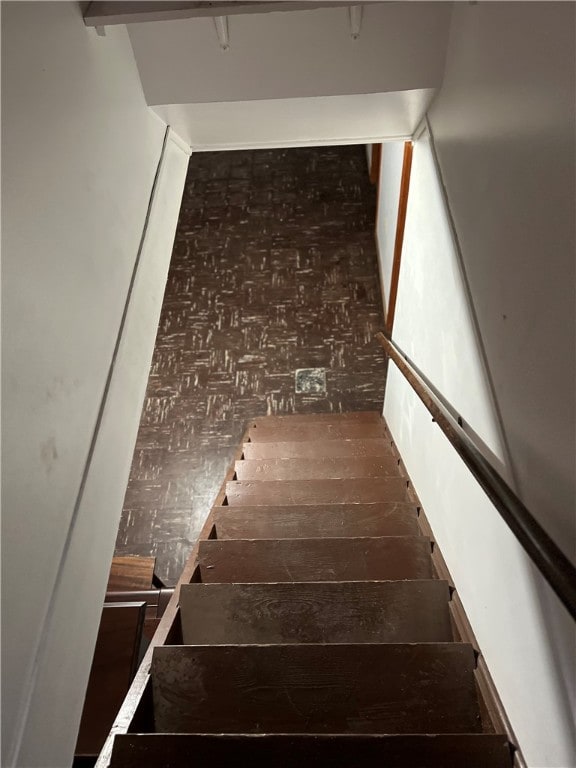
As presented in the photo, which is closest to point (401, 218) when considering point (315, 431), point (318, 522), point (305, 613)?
point (315, 431)

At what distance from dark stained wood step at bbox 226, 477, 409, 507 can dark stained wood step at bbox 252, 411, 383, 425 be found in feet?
4.15

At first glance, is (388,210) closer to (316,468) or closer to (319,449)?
(319,449)

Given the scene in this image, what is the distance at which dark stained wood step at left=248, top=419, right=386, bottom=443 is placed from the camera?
3838 millimetres

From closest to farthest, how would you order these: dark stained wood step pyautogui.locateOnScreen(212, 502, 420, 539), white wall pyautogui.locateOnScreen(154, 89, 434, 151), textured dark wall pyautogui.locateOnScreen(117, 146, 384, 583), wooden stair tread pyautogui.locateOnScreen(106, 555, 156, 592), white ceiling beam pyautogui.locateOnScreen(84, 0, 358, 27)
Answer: white ceiling beam pyautogui.locateOnScreen(84, 0, 358, 27), white wall pyautogui.locateOnScreen(154, 89, 434, 151), dark stained wood step pyautogui.locateOnScreen(212, 502, 420, 539), wooden stair tread pyautogui.locateOnScreen(106, 555, 156, 592), textured dark wall pyautogui.locateOnScreen(117, 146, 384, 583)

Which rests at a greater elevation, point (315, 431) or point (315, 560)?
point (315, 431)

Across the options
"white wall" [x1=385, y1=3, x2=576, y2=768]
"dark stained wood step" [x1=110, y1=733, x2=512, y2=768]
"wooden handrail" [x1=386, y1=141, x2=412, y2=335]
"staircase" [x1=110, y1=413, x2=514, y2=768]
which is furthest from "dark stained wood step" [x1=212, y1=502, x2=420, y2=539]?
"wooden handrail" [x1=386, y1=141, x2=412, y2=335]

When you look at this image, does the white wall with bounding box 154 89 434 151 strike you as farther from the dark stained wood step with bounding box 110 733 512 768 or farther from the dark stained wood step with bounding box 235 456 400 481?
the dark stained wood step with bounding box 110 733 512 768

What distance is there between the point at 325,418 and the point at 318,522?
1.87 m

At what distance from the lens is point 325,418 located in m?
4.21

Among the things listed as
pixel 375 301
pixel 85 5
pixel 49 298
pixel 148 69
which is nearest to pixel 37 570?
pixel 49 298

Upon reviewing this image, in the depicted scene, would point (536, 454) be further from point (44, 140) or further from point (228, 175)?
point (228, 175)

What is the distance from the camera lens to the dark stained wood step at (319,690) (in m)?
1.48

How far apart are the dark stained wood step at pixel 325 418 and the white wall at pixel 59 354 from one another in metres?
2.29

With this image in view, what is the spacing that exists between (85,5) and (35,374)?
1.21 meters
